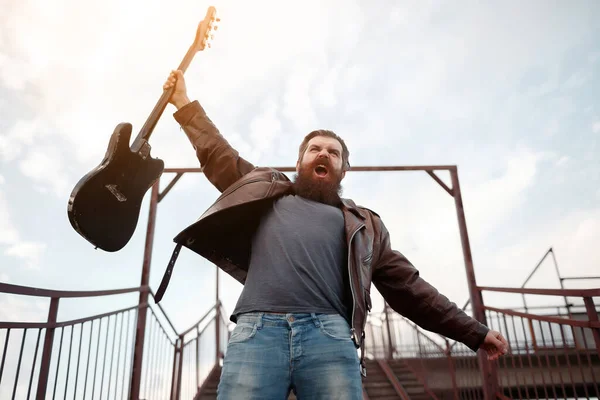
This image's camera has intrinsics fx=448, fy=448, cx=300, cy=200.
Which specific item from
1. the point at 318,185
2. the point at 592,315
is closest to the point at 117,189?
the point at 318,185

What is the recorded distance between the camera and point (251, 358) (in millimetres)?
1726

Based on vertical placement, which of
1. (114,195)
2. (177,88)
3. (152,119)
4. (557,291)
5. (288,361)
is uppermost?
(177,88)

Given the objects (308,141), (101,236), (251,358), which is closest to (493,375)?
(308,141)

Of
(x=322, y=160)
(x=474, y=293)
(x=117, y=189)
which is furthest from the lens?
(x=474, y=293)

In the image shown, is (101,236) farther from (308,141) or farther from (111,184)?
(308,141)

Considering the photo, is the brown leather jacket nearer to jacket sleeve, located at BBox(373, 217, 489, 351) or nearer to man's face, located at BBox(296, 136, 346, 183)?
jacket sleeve, located at BBox(373, 217, 489, 351)

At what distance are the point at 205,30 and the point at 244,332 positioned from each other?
217 centimetres

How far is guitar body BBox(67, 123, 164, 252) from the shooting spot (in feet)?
7.09

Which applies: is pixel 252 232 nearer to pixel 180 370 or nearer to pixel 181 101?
pixel 181 101

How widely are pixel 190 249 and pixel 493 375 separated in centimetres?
418

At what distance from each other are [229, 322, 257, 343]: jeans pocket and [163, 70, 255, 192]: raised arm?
0.91m

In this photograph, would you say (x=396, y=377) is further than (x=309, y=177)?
Yes

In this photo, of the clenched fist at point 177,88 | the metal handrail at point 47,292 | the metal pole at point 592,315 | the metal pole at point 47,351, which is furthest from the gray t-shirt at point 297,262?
the metal pole at point 592,315

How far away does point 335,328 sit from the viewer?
187 centimetres
